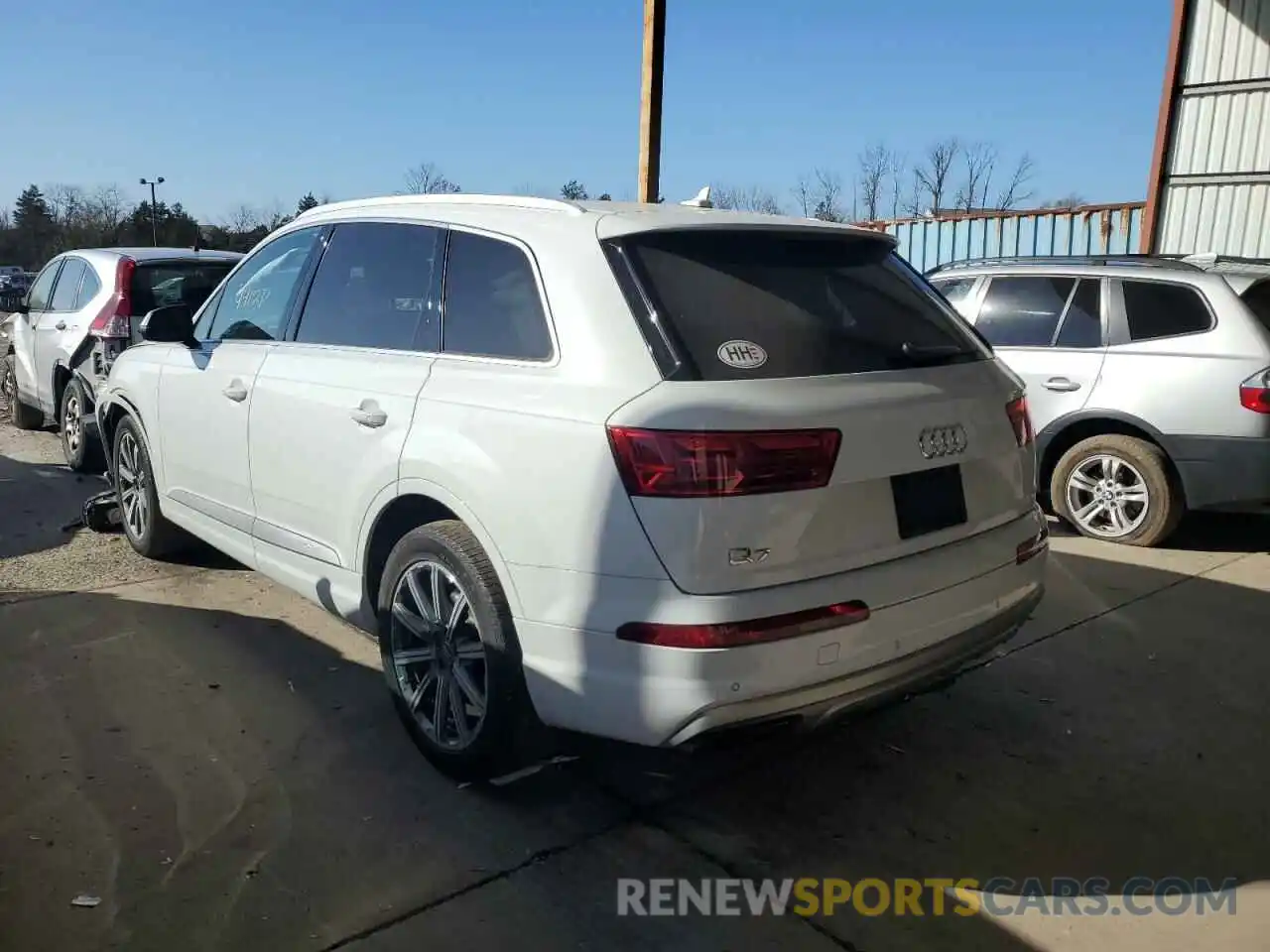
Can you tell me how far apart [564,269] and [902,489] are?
1.15 m

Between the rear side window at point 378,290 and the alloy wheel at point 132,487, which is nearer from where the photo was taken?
the rear side window at point 378,290

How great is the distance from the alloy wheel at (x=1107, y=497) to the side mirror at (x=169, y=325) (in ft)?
17.2

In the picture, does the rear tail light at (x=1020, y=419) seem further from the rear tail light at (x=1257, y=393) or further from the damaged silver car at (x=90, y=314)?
the damaged silver car at (x=90, y=314)

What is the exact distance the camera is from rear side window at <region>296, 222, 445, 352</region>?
3527 mm

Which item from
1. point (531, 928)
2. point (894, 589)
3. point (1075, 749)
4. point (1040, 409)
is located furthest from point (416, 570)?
point (1040, 409)

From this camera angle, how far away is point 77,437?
26.2 feet

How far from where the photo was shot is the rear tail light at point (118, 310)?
7.62 m

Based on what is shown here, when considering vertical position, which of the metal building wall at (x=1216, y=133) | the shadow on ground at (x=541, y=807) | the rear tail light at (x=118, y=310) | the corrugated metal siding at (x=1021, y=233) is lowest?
the shadow on ground at (x=541, y=807)

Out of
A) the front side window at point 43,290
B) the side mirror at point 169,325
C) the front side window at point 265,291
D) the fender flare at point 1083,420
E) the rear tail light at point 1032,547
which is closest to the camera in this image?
the rear tail light at point 1032,547

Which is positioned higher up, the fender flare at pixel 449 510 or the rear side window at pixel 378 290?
the rear side window at pixel 378 290

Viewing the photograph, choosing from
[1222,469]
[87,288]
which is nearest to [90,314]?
[87,288]

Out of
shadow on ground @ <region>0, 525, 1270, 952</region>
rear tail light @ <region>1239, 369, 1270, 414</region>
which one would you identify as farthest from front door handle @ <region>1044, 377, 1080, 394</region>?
shadow on ground @ <region>0, 525, 1270, 952</region>

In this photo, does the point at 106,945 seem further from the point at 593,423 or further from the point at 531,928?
the point at 593,423

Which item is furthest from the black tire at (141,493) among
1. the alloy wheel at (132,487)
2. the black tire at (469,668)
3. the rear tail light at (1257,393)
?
the rear tail light at (1257,393)
